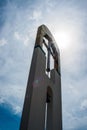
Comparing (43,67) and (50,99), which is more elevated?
(43,67)

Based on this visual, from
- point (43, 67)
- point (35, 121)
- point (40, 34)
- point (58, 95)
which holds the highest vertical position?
point (40, 34)

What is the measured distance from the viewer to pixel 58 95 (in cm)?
614

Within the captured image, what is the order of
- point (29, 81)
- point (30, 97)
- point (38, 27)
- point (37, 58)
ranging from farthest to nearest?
1. point (38, 27)
2. point (37, 58)
3. point (29, 81)
4. point (30, 97)

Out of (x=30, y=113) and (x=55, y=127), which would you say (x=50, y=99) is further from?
(x=30, y=113)

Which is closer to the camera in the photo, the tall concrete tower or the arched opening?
the tall concrete tower

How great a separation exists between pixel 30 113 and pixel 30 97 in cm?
46

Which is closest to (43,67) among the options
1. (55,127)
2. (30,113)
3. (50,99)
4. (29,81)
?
(29,81)

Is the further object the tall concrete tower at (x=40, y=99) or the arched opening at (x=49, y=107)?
the arched opening at (x=49, y=107)

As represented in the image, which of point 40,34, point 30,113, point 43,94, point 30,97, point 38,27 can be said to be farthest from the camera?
point 38,27

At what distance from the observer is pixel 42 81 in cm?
477

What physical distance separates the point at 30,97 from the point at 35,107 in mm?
350

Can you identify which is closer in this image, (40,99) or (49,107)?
(40,99)

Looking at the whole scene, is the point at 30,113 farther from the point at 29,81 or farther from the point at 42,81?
the point at 42,81

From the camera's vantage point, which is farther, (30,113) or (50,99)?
(50,99)
